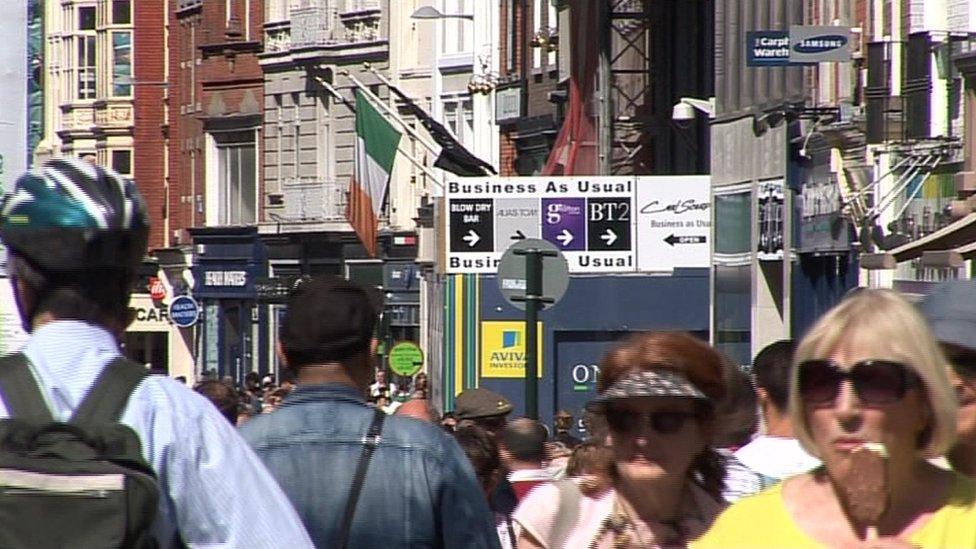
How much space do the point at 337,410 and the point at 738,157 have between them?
103 ft

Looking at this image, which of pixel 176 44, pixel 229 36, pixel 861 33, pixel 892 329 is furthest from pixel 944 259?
pixel 176 44

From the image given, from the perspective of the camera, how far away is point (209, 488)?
448 cm

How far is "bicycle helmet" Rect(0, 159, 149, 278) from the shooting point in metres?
4.59

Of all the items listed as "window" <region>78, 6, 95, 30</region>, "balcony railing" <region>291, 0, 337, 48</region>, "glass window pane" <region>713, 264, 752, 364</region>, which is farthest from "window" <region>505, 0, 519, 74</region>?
"window" <region>78, 6, 95, 30</region>

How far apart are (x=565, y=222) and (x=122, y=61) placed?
156ft

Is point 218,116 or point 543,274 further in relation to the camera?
point 218,116

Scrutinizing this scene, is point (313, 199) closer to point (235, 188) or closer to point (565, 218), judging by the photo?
point (235, 188)

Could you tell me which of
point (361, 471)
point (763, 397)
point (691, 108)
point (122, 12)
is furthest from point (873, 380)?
point (122, 12)

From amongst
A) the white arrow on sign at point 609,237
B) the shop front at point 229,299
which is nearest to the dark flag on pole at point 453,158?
the white arrow on sign at point 609,237

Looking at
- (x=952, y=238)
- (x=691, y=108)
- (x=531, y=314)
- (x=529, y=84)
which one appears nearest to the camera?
(x=952, y=238)

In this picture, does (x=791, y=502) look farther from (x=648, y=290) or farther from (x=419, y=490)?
(x=648, y=290)

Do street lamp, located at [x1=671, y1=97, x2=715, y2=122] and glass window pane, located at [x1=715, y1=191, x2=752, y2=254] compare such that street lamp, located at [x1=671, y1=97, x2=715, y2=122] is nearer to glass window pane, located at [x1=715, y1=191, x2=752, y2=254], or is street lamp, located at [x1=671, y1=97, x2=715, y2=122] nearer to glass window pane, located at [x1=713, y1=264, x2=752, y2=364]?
glass window pane, located at [x1=715, y1=191, x2=752, y2=254]

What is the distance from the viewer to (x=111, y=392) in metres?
4.51

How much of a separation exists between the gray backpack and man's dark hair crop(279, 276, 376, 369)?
230 cm
